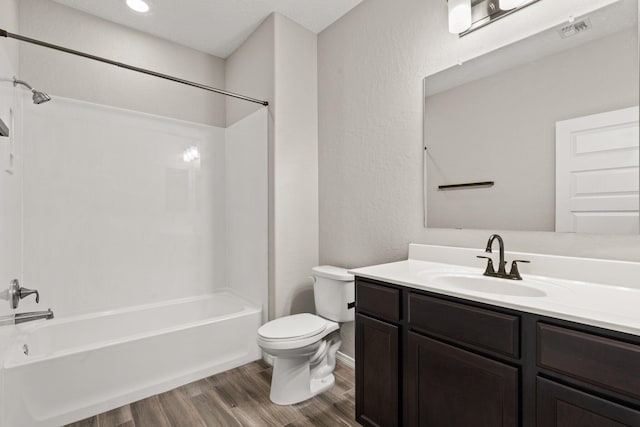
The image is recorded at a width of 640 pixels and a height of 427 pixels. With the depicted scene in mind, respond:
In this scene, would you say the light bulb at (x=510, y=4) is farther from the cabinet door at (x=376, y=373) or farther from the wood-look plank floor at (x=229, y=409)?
the wood-look plank floor at (x=229, y=409)

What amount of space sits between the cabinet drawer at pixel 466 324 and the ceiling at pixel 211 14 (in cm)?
215

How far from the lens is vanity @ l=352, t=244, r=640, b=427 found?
85 cm

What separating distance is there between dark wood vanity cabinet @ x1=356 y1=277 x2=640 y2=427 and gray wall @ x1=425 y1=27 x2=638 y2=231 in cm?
60

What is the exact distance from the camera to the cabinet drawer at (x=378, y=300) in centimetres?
140

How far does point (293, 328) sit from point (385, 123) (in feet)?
4.85

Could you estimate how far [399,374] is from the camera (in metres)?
1.39

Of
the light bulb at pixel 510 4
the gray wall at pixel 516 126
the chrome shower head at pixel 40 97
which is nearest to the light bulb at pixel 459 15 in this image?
the light bulb at pixel 510 4

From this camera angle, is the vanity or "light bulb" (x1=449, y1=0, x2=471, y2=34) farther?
"light bulb" (x1=449, y1=0, x2=471, y2=34)

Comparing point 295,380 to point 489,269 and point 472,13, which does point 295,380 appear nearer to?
point 489,269

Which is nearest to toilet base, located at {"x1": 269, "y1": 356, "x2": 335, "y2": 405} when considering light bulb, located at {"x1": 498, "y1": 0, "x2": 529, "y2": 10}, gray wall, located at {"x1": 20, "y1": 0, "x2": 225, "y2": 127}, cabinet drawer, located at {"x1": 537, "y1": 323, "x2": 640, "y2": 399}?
cabinet drawer, located at {"x1": 537, "y1": 323, "x2": 640, "y2": 399}

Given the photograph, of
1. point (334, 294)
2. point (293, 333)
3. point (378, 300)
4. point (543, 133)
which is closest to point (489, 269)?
point (378, 300)

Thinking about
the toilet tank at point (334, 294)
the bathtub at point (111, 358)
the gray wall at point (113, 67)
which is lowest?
the bathtub at point (111, 358)

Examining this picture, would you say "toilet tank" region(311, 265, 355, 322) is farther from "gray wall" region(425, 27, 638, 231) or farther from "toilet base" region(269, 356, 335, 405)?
"gray wall" region(425, 27, 638, 231)

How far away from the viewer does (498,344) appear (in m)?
1.06
